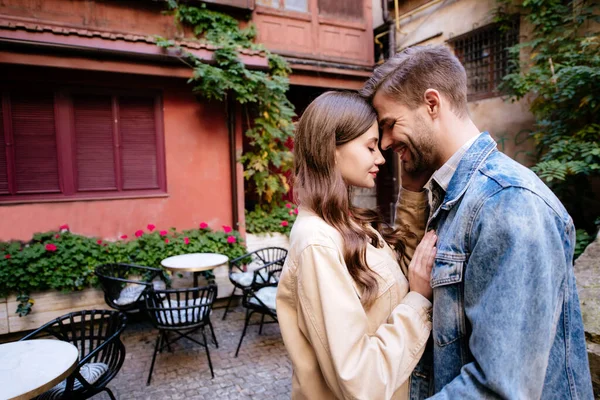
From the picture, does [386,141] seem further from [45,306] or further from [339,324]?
[45,306]

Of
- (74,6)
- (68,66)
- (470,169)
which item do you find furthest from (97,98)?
(470,169)

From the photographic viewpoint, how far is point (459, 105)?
4.50 feet

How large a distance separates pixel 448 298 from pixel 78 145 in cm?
674

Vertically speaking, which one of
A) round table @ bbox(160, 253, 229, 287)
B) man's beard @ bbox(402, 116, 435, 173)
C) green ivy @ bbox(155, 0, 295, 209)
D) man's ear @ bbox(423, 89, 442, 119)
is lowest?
round table @ bbox(160, 253, 229, 287)

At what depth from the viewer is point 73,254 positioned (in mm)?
5477

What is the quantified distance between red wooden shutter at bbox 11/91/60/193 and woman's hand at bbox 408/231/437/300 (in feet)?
21.4

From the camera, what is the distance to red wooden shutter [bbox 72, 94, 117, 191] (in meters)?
6.11

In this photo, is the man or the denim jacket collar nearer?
the man

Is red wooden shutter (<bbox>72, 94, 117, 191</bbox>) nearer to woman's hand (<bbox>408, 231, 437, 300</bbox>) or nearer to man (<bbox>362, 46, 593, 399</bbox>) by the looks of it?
man (<bbox>362, 46, 593, 399</bbox>)

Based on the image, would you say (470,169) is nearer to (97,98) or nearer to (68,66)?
(68,66)

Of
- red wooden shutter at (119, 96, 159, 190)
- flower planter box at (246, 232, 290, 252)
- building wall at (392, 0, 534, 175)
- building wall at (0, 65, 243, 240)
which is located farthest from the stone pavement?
red wooden shutter at (119, 96, 159, 190)

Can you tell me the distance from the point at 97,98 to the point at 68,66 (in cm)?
81

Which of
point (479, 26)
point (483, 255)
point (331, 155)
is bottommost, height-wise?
point (483, 255)

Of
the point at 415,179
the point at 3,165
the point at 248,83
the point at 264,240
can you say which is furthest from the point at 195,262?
the point at 415,179
